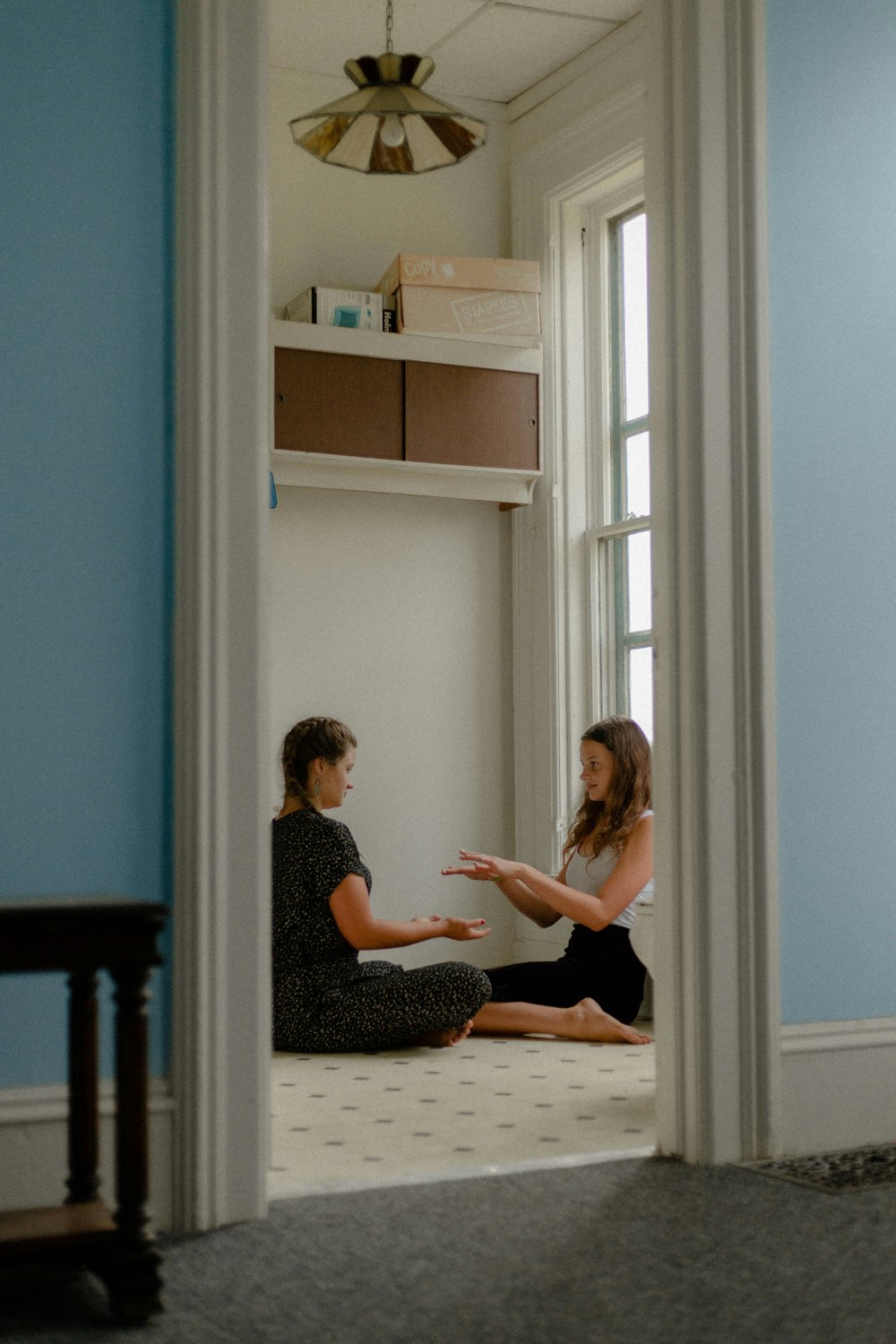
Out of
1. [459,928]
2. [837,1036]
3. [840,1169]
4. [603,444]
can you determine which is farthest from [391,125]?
[840,1169]

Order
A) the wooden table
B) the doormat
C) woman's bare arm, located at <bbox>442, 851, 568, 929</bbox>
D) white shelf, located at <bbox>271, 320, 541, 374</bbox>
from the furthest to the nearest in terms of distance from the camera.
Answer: white shelf, located at <bbox>271, 320, 541, 374</bbox> < woman's bare arm, located at <bbox>442, 851, 568, 929</bbox> < the doormat < the wooden table

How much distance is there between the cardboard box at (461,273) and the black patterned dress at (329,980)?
1858mm

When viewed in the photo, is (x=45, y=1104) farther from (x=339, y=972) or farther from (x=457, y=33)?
(x=457, y=33)

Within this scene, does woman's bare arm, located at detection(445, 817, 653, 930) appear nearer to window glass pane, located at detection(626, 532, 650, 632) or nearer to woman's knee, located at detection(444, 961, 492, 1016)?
woman's knee, located at detection(444, 961, 492, 1016)

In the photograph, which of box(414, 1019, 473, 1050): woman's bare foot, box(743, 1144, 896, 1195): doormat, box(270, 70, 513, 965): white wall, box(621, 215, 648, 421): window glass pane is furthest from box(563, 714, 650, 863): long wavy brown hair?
box(743, 1144, 896, 1195): doormat

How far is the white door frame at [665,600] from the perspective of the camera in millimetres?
2154

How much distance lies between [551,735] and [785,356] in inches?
91.4

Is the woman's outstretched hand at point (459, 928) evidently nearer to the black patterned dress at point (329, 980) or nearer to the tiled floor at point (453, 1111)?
the black patterned dress at point (329, 980)

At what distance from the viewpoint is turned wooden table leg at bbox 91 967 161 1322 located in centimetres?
173

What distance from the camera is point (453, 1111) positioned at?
300 cm

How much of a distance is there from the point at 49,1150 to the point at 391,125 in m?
2.40

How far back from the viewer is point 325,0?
4.30 metres

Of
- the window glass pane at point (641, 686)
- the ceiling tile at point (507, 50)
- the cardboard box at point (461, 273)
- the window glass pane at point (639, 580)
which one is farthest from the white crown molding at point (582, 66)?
the window glass pane at point (641, 686)

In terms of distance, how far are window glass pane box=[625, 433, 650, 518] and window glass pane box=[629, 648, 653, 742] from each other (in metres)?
0.47
